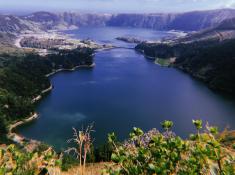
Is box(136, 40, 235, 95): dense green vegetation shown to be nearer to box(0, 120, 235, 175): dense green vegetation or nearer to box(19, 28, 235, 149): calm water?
box(19, 28, 235, 149): calm water

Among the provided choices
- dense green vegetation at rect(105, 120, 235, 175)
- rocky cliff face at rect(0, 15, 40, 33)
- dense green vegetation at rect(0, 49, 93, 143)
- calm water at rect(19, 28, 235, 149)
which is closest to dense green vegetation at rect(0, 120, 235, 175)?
dense green vegetation at rect(105, 120, 235, 175)

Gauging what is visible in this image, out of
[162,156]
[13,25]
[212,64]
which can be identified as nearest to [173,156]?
[162,156]

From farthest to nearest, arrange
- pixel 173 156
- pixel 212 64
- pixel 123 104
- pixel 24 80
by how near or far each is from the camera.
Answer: pixel 212 64, pixel 24 80, pixel 123 104, pixel 173 156

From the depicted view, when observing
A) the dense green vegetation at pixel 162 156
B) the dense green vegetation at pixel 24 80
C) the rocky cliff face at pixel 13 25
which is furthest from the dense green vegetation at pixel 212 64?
the rocky cliff face at pixel 13 25

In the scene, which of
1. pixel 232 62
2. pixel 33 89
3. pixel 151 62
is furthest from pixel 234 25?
pixel 33 89

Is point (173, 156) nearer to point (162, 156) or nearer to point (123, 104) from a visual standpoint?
point (162, 156)

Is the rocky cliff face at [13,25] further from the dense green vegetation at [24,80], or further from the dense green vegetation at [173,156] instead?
the dense green vegetation at [173,156]
